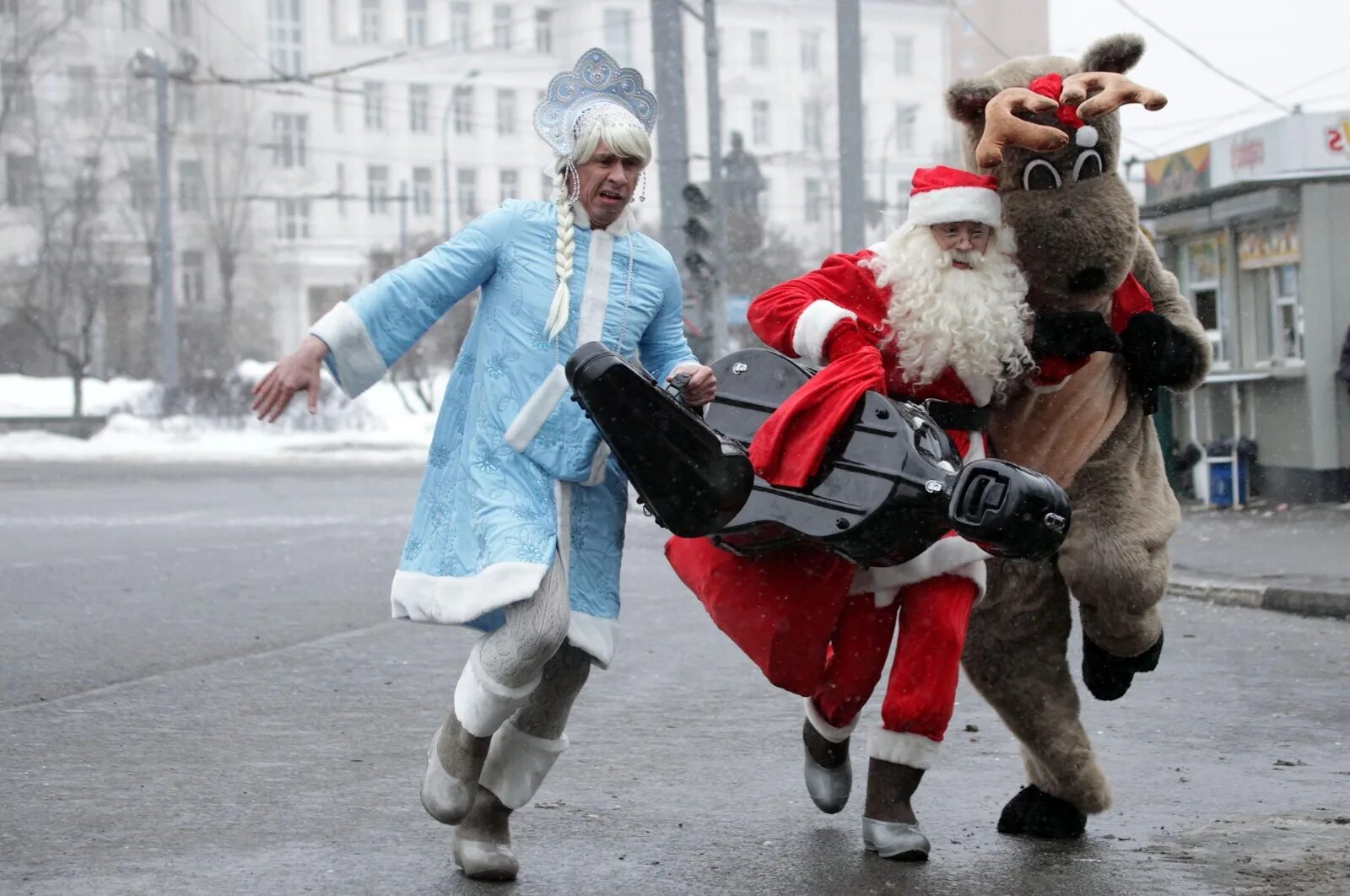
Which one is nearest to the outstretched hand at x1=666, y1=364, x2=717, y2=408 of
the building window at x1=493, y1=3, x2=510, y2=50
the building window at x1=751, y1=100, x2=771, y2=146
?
the building window at x1=493, y1=3, x2=510, y2=50

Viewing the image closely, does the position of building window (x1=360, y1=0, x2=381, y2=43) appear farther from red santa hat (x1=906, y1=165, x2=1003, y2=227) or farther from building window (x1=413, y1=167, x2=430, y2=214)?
red santa hat (x1=906, y1=165, x2=1003, y2=227)

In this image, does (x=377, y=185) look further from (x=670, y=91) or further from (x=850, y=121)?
Result: (x=850, y=121)

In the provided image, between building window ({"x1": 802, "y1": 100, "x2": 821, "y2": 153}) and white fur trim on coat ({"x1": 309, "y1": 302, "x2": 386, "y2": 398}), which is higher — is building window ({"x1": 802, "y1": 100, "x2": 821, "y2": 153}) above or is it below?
above

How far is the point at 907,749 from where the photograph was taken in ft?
15.4

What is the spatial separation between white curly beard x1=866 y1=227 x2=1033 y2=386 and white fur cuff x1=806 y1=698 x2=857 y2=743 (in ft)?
2.91

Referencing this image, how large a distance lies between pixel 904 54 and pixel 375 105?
76.1 ft

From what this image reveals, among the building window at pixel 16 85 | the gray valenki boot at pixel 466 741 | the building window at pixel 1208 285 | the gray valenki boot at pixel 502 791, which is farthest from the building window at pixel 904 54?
the gray valenki boot at pixel 466 741

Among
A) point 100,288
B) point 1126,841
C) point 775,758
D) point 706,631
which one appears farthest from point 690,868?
point 100,288

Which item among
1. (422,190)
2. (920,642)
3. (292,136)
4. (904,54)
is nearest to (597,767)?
(920,642)

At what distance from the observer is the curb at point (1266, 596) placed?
10266mm

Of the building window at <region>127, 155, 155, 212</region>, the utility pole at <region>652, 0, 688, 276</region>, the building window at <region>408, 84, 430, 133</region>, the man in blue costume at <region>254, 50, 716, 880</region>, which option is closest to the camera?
the man in blue costume at <region>254, 50, 716, 880</region>

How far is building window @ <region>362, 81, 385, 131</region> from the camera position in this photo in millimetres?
72250

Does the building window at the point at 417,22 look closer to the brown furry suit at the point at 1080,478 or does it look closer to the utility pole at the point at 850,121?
the utility pole at the point at 850,121

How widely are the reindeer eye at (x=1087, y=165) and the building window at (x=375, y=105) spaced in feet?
226
